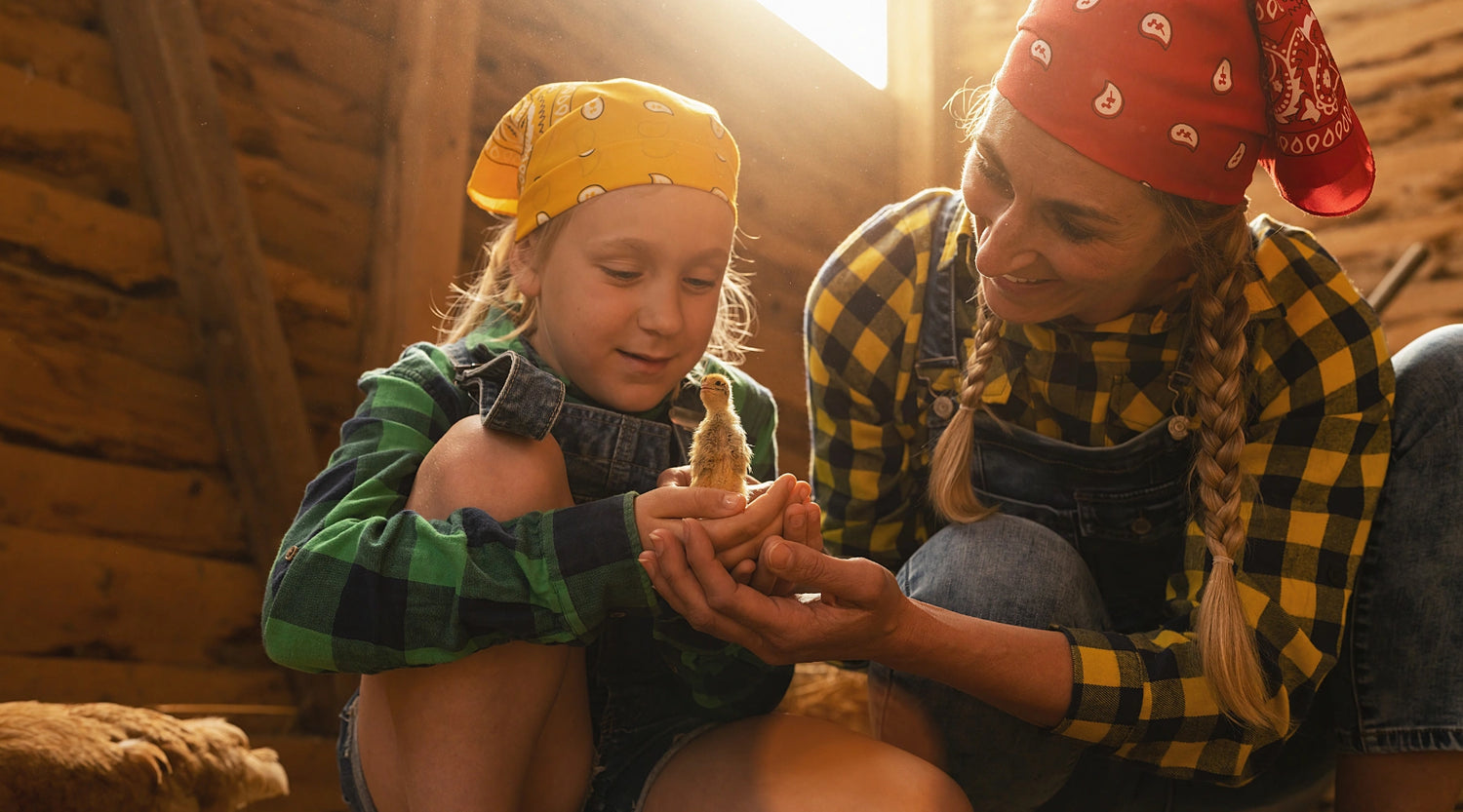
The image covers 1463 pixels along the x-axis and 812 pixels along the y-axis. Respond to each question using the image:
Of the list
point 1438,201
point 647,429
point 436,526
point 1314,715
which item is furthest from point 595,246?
point 1438,201

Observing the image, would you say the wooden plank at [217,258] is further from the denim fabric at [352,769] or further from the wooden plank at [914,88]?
the wooden plank at [914,88]

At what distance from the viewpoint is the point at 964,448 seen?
1426mm

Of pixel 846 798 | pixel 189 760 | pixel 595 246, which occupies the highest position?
pixel 595 246

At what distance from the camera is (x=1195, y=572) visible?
1.35 meters

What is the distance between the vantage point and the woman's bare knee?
1.07 meters

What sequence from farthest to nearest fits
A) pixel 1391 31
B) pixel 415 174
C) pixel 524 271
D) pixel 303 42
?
pixel 1391 31 < pixel 415 174 < pixel 303 42 < pixel 524 271

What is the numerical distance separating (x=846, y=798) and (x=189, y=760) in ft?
3.16

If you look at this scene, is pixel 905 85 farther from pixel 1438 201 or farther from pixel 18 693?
pixel 18 693

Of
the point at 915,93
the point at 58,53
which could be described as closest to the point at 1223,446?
the point at 58,53

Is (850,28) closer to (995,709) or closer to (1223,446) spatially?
(1223,446)

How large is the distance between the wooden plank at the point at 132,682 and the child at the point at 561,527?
0.66m

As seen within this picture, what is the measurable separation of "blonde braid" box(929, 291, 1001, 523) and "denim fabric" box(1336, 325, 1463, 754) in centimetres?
51

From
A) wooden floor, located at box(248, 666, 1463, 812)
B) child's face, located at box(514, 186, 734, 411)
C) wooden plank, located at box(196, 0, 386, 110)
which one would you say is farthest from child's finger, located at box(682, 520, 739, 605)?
wooden plank, located at box(196, 0, 386, 110)

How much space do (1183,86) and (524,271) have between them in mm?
821
